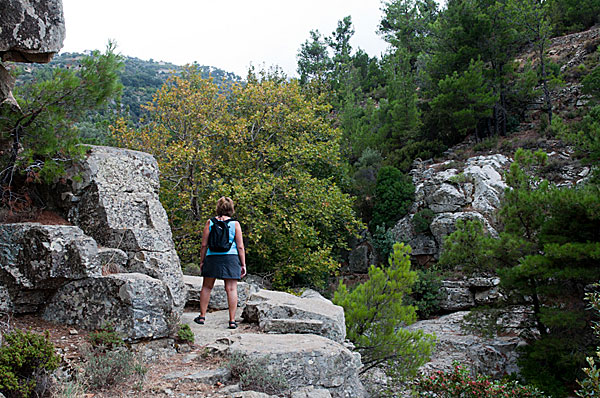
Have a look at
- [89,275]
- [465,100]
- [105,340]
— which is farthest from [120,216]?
[465,100]

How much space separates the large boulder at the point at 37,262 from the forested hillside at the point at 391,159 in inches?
32.3

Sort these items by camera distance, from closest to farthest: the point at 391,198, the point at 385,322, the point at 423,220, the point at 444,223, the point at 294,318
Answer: the point at 294,318 < the point at 385,322 < the point at 444,223 < the point at 423,220 < the point at 391,198

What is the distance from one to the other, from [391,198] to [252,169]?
9226 millimetres

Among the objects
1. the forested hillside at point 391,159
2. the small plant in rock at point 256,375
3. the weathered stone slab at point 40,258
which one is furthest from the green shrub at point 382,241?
the weathered stone slab at point 40,258

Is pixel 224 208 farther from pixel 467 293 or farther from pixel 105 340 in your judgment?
pixel 467 293

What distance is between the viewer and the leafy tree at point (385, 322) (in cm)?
785

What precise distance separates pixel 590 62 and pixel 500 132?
6.42 metres

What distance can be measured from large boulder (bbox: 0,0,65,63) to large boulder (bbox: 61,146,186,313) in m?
1.64

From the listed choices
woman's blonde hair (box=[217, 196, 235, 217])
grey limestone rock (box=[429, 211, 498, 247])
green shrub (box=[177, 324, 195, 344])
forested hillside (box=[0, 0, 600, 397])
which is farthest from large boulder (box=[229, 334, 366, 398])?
grey limestone rock (box=[429, 211, 498, 247])

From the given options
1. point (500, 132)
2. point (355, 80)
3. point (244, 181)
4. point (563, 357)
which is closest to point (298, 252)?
point (244, 181)

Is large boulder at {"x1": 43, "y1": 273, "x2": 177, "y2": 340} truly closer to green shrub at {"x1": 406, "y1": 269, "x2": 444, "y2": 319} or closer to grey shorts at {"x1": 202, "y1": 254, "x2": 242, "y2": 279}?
grey shorts at {"x1": 202, "y1": 254, "x2": 242, "y2": 279}

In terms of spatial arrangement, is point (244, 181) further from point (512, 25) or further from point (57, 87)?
point (512, 25)

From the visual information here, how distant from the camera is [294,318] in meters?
6.05

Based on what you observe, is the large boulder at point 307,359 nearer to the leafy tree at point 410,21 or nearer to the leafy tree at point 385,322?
the leafy tree at point 385,322
